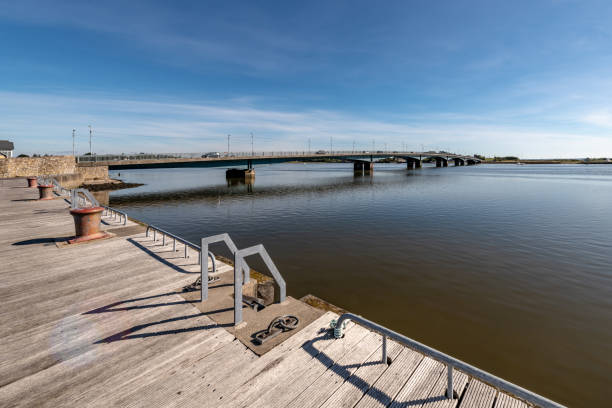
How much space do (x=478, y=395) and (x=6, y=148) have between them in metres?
102

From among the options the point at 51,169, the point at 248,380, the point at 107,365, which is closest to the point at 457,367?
the point at 248,380

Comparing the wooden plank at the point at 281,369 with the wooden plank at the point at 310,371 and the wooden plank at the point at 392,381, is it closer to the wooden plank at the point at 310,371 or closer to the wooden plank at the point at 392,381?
the wooden plank at the point at 310,371

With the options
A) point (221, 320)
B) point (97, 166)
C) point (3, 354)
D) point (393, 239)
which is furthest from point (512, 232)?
point (97, 166)

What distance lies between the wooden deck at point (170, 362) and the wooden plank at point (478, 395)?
1 cm

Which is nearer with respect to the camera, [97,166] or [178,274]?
[178,274]

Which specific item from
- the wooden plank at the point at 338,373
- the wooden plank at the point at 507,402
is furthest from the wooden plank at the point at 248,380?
the wooden plank at the point at 507,402

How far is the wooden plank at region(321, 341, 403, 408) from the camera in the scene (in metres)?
3.85

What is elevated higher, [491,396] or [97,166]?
[97,166]

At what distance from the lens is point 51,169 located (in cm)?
5088

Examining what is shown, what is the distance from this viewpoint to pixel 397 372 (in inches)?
172

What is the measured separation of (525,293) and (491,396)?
8.30m

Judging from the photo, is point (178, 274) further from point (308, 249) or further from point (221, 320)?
point (308, 249)

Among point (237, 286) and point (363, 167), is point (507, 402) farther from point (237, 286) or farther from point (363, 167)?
point (363, 167)

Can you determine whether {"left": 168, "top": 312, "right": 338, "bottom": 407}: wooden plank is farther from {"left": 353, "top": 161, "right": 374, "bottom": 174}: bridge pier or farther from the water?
{"left": 353, "top": 161, "right": 374, "bottom": 174}: bridge pier
